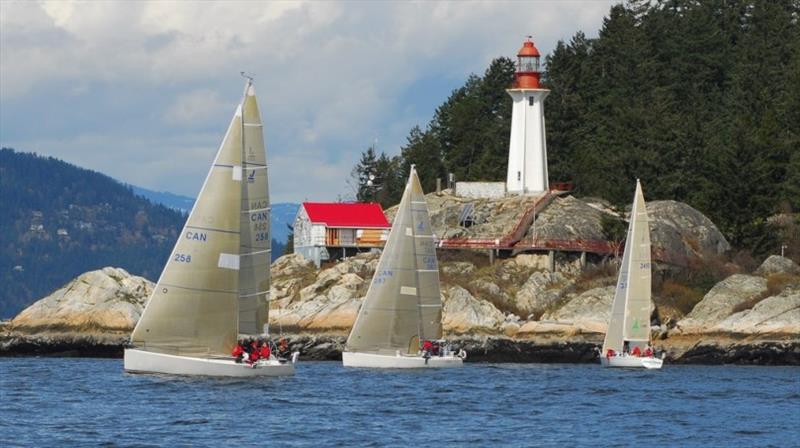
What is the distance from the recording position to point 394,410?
41781 mm

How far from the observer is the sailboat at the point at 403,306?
188ft

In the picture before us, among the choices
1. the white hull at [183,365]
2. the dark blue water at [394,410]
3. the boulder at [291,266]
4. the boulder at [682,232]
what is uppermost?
the boulder at [682,232]

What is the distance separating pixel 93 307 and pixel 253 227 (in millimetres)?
32378

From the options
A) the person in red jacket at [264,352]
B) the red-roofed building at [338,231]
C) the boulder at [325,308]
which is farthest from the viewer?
the red-roofed building at [338,231]

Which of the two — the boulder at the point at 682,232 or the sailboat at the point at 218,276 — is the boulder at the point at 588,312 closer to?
the boulder at the point at 682,232

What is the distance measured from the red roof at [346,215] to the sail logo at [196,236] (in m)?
40.3

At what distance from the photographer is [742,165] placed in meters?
80.8

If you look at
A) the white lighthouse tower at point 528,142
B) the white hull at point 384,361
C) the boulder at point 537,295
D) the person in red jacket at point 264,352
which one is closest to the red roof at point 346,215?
the white lighthouse tower at point 528,142

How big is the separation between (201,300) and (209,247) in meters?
1.46

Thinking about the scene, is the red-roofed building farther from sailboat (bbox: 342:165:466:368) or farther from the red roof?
sailboat (bbox: 342:165:466:368)

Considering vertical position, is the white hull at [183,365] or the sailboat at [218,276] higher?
the sailboat at [218,276]

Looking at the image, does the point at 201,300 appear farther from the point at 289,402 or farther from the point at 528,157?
the point at 528,157

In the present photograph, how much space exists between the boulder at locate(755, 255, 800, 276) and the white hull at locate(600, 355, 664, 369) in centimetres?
1213

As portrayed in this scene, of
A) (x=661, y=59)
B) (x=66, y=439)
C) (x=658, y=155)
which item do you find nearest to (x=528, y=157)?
(x=658, y=155)
